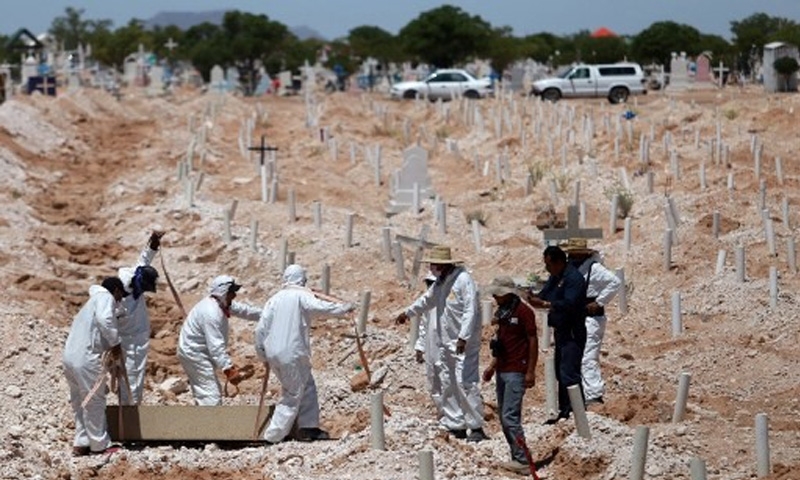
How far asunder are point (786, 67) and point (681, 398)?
3569 centimetres

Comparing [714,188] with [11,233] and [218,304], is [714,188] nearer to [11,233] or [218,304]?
[11,233]

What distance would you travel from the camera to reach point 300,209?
2364 cm

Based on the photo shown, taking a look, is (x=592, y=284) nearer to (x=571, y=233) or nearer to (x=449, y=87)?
(x=571, y=233)

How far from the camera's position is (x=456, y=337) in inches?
472

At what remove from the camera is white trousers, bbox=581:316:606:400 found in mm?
12828

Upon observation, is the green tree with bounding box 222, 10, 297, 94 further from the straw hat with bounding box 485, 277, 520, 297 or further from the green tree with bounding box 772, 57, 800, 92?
the straw hat with bounding box 485, 277, 520, 297

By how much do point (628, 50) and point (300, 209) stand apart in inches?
1838

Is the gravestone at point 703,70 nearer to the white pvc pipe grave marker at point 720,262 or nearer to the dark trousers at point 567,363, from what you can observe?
the white pvc pipe grave marker at point 720,262

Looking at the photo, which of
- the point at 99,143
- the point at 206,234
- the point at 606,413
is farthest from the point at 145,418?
the point at 99,143

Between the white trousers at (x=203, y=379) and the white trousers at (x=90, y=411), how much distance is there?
96 cm

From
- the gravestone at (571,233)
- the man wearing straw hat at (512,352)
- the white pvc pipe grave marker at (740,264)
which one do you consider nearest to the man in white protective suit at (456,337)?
the man wearing straw hat at (512,352)

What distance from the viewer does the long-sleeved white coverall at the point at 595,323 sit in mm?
12508

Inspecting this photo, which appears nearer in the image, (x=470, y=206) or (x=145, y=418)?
(x=145, y=418)

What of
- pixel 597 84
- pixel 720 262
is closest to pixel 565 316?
pixel 720 262
